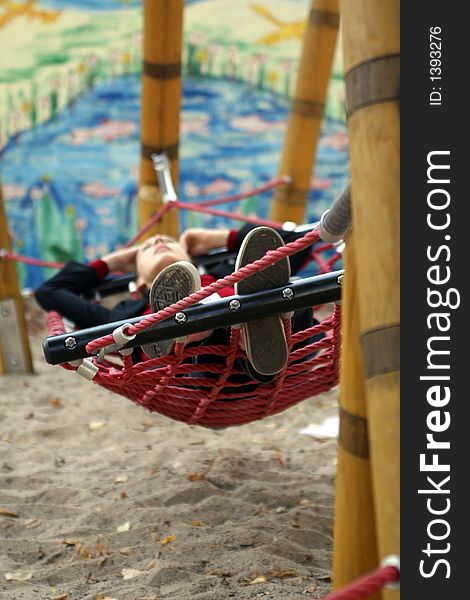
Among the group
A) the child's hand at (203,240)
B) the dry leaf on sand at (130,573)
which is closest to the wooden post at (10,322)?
the child's hand at (203,240)

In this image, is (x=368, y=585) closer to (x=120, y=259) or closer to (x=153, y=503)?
(x=153, y=503)

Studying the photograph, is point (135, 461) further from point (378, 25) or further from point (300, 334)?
point (378, 25)

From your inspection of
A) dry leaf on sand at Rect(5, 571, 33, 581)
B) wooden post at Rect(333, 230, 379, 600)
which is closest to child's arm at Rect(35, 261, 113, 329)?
dry leaf on sand at Rect(5, 571, 33, 581)

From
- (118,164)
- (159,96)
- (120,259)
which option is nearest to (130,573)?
(120,259)

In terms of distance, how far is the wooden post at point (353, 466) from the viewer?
3.87ft

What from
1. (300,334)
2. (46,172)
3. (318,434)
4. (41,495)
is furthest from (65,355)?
(46,172)

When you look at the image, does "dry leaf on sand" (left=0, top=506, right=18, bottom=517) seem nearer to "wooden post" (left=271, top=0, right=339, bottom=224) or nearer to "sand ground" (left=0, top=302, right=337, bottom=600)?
"sand ground" (left=0, top=302, right=337, bottom=600)

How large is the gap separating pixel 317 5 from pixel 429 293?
2.55m

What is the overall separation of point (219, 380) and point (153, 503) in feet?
1.79

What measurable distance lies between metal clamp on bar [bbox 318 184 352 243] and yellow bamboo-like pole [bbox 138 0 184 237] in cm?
183

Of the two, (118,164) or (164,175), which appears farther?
(118,164)

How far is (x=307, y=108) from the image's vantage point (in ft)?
11.5

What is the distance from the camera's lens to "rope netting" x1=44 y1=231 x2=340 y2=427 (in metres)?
1.90

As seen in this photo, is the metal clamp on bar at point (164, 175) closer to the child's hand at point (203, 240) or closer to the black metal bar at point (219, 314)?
the child's hand at point (203, 240)
